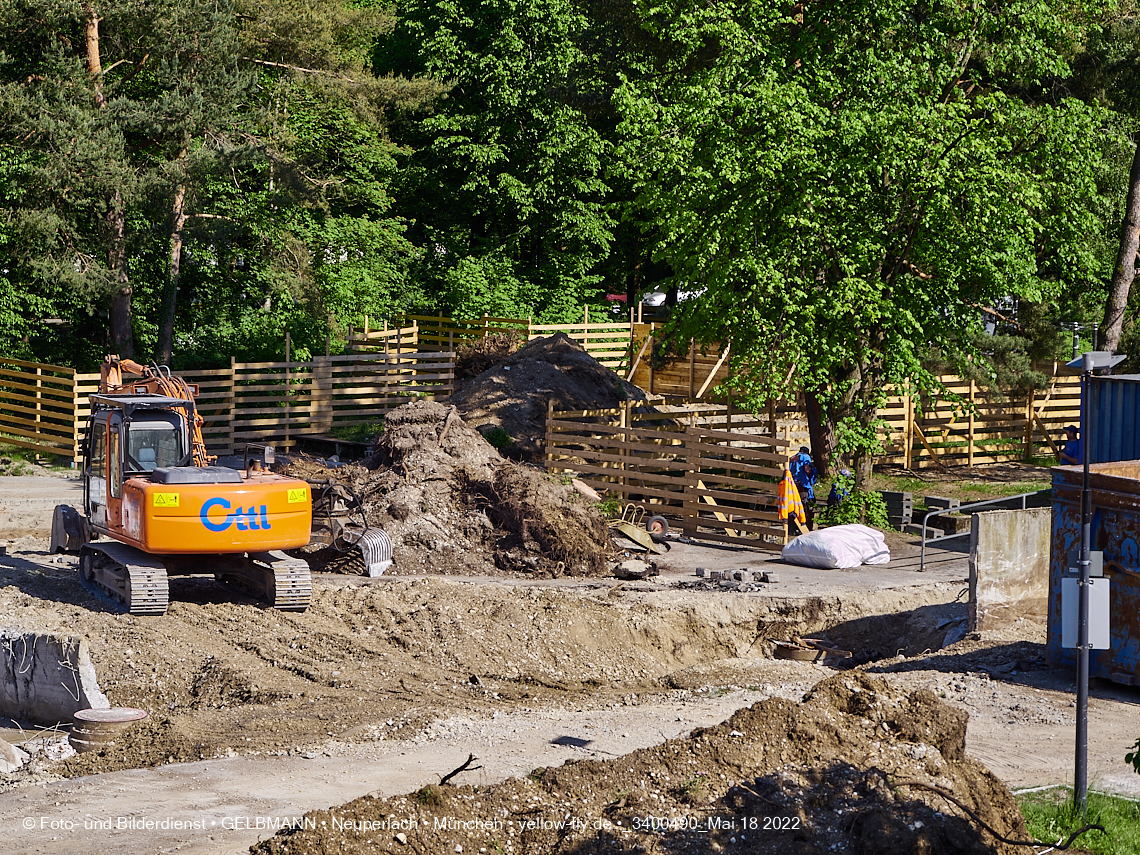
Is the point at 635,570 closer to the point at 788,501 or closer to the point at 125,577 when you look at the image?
the point at 788,501

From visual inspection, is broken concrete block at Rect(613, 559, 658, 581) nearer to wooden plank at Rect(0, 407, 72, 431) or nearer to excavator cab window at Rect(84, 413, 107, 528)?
excavator cab window at Rect(84, 413, 107, 528)

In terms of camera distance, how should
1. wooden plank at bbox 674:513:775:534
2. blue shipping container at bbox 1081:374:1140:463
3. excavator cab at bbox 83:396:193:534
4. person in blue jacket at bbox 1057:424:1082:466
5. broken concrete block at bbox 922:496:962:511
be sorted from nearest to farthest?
blue shipping container at bbox 1081:374:1140:463, excavator cab at bbox 83:396:193:534, person in blue jacket at bbox 1057:424:1082:466, wooden plank at bbox 674:513:775:534, broken concrete block at bbox 922:496:962:511

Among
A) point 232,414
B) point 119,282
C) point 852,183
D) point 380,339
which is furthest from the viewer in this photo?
point 380,339

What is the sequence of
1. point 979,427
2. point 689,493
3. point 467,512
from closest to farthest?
point 467,512
point 689,493
point 979,427

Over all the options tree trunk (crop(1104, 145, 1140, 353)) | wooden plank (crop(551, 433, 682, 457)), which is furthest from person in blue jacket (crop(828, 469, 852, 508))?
tree trunk (crop(1104, 145, 1140, 353))

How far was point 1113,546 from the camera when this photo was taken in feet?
38.0

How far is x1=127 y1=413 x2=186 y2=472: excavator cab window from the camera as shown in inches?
576

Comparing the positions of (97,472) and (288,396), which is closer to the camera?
(97,472)

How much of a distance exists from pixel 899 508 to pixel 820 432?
1.96m

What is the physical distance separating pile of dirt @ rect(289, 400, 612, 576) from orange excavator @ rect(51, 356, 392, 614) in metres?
1.68

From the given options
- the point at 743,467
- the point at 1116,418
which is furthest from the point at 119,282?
the point at 1116,418

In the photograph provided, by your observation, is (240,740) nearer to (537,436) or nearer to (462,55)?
(537,436)

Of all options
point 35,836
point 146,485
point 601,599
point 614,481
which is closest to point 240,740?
point 35,836

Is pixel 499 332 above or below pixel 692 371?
above
